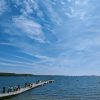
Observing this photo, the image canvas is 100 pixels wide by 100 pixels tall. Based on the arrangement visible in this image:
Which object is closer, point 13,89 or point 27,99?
point 27,99

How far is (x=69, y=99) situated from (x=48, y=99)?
11.9ft

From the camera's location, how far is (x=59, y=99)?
41312 millimetres

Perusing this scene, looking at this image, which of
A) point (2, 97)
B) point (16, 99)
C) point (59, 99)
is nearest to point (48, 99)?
point (59, 99)

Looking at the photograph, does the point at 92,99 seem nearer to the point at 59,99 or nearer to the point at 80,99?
the point at 80,99

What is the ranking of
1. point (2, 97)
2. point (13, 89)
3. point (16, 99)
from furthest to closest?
point (13, 89) → point (16, 99) → point (2, 97)

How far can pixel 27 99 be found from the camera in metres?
41.7

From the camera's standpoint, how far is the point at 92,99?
136 feet

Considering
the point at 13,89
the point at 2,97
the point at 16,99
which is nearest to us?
the point at 2,97

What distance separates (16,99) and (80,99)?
10.7 meters

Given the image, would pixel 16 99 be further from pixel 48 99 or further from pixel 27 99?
pixel 48 99

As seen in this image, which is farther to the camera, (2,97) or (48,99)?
(48,99)

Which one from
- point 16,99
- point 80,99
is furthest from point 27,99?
point 80,99

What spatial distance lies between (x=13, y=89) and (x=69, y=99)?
11808 millimetres

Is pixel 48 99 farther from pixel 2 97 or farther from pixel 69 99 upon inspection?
pixel 2 97
